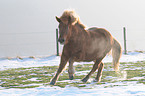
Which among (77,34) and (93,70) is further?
(93,70)

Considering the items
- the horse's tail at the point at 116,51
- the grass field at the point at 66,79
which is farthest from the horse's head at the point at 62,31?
the horse's tail at the point at 116,51

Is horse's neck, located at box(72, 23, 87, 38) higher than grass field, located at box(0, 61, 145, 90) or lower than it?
higher

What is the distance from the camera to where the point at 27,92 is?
5.18 m

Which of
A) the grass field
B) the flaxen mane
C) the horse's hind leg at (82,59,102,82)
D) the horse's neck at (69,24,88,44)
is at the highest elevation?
the flaxen mane

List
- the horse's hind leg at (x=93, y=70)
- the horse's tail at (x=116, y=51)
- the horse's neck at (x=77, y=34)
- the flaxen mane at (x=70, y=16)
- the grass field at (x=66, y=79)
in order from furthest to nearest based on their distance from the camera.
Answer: the horse's tail at (x=116, y=51) → the horse's hind leg at (x=93, y=70) → the grass field at (x=66, y=79) → the horse's neck at (x=77, y=34) → the flaxen mane at (x=70, y=16)

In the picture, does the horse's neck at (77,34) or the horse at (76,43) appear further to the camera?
the horse's neck at (77,34)

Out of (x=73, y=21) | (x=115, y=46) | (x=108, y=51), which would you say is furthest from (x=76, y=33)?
(x=115, y=46)

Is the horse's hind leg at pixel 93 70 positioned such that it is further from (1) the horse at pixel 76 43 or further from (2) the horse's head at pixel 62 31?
(2) the horse's head at pixel 62 31

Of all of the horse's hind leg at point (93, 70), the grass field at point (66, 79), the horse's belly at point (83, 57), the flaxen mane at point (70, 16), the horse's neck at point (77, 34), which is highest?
the flaxen mane at point (70, 16)

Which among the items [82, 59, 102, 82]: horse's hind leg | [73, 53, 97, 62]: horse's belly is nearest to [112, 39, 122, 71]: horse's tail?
[82, 59, 102, 82]: horse's hind leg

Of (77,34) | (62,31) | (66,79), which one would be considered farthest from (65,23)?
(66,79)

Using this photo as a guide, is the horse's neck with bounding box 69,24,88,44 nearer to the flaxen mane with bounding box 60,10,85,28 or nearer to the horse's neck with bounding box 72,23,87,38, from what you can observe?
the horse's neck with bounding box 72,23,87,38

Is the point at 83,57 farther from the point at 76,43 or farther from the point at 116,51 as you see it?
the point at 116,51

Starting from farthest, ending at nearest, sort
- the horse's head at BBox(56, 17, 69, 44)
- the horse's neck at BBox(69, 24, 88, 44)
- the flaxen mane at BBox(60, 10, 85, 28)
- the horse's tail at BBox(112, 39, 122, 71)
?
1. the horse's tail at BBox(112, 39, 122, 71)
2. the horse's neck at BBox(69, 24, 88, 44)
3. the flaxen mane at BBox(60, 10, 85, 28)
4. the horse's head at BBox(56, 17, 69, 44)
